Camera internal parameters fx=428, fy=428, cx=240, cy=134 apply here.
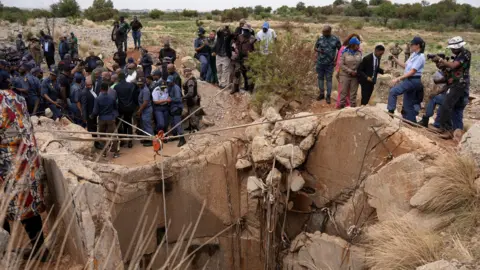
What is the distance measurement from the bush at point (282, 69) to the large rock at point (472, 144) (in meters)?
4.45

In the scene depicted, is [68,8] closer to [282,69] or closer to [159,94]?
[159,94]

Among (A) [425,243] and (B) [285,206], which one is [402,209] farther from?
(B) [285,206]

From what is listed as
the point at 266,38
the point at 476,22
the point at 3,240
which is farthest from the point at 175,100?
the point at 476,22

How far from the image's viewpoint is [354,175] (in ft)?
22.0

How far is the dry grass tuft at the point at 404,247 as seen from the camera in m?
4.05

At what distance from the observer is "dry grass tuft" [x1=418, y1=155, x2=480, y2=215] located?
442 cm

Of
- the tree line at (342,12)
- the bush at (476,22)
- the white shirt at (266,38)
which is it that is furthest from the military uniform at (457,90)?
the bush at (476,22)

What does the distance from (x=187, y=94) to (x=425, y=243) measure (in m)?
6.17

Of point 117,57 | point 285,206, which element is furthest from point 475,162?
point 117,57

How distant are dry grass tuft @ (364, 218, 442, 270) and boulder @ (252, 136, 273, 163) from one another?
2.77 metres

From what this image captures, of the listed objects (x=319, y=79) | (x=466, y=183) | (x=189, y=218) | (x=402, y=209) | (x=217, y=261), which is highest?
(x=319, y=79)

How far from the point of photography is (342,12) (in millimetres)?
58812

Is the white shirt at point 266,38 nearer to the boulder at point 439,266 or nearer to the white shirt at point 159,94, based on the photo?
the white shirt at point 159,94

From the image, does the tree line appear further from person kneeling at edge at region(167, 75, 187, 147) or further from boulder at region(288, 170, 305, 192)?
boulder at region(288, 170, 305, 192)
